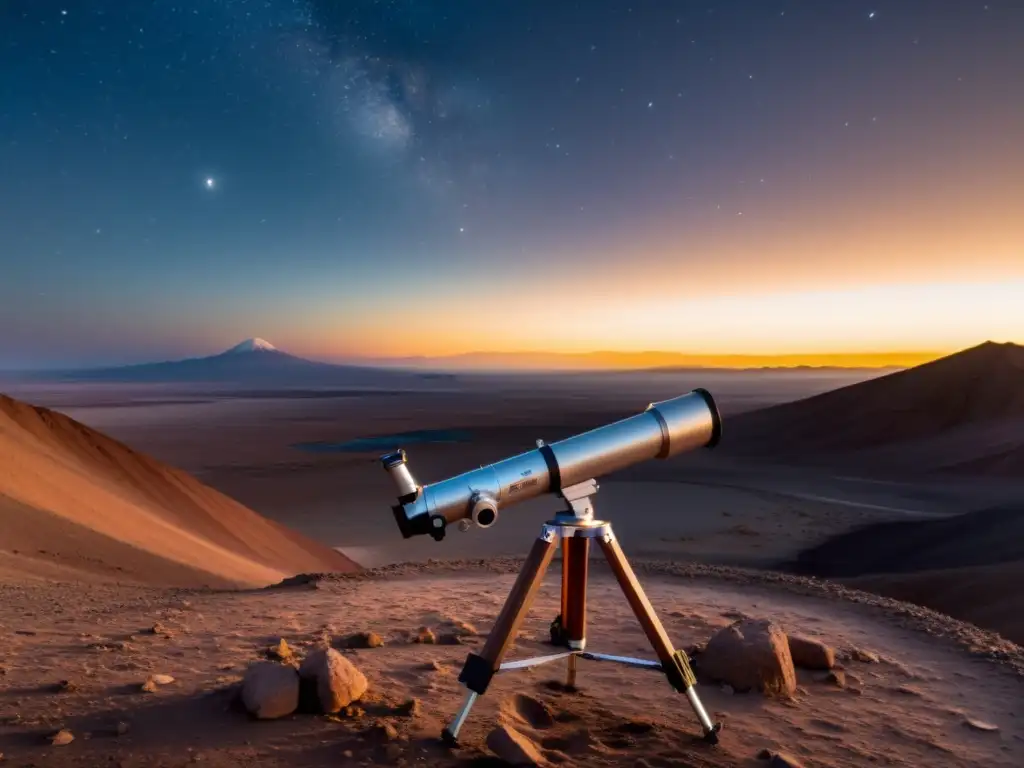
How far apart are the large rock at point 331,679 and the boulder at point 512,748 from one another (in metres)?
1.09

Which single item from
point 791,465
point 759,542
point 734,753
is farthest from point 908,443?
point 734,753

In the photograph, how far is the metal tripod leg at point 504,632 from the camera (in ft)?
13.7

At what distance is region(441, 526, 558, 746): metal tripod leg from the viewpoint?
4.16m

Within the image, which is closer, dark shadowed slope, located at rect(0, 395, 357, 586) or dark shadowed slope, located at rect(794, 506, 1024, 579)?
dark shadowed slope, located at rect(0, 395, 357, 586)

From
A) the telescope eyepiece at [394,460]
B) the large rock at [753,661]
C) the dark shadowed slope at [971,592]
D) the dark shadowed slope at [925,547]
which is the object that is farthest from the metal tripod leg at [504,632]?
the dark shadowed slope at [925,547]

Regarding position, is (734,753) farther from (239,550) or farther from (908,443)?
(908,443)

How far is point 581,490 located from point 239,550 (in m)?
14.5

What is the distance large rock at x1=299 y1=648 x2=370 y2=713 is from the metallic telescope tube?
1.30 m

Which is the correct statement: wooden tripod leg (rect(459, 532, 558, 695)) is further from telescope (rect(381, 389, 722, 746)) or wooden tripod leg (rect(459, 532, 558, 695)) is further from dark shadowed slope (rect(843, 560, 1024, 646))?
dark shadowed slope (rect(843, 560, 1024, 646))

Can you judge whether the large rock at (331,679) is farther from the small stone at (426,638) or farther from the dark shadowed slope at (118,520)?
the dark shadowed slope at (118,520)

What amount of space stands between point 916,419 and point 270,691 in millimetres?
54838

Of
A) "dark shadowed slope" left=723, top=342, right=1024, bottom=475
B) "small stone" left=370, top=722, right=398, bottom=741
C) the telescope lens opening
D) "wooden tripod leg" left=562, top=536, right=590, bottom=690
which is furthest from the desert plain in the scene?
"dark shadowed slope" left=723, top=342, right=1024, bottom=475

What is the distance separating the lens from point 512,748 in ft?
13.5

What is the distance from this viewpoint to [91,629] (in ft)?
22.6
